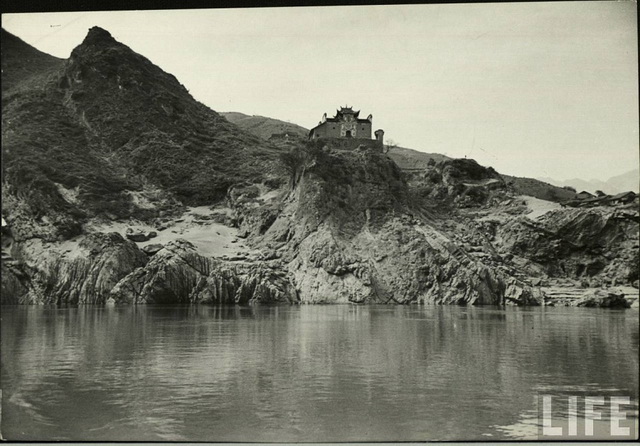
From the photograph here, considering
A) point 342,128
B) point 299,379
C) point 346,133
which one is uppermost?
point 342,128

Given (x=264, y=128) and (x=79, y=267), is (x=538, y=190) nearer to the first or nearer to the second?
(x=264, y=128)

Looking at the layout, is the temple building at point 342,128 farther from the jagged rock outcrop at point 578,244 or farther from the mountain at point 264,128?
the jagged rock outcrop at point 578,244

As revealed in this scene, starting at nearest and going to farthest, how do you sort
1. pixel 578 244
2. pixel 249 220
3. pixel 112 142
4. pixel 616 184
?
pixel 616 184 < pixel 578 244 < pixel 249 220 < pixel 112 142

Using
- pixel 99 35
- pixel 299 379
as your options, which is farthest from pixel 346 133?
pixel 299 379

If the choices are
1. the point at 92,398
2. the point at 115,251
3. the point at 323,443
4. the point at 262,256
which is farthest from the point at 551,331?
the point at 115,251

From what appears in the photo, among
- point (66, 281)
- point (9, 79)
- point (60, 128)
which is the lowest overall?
point (66, 281)

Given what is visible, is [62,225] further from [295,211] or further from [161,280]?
[295,211]

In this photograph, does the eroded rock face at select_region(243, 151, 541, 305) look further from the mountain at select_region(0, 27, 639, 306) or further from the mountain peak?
the mountain peak
